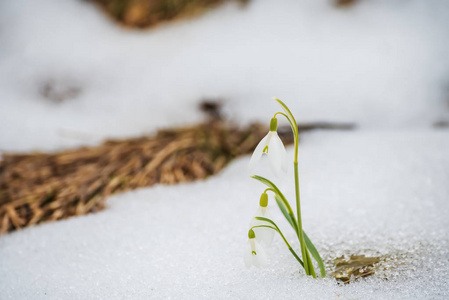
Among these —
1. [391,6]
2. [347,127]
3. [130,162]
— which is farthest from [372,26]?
[130,162]

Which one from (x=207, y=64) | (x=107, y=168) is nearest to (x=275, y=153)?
(x=107, y=168)

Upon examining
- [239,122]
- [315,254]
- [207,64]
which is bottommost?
[315,254]

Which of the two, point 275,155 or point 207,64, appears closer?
point 275,155

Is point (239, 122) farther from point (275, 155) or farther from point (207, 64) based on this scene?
point (275, 155)

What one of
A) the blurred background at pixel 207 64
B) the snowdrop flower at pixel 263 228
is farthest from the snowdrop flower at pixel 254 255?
the blurred background at pixel 207 64

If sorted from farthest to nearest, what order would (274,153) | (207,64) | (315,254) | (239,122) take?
(207,64), (239,122), (315,254), (274,153)

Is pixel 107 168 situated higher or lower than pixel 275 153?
lower

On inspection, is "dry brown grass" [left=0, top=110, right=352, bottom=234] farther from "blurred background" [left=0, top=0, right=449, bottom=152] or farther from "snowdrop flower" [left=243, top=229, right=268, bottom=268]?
"snowdrop flower" [left=243, top=229, right=268, bottom=268]

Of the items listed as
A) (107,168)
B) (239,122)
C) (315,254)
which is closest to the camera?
(315,254)
